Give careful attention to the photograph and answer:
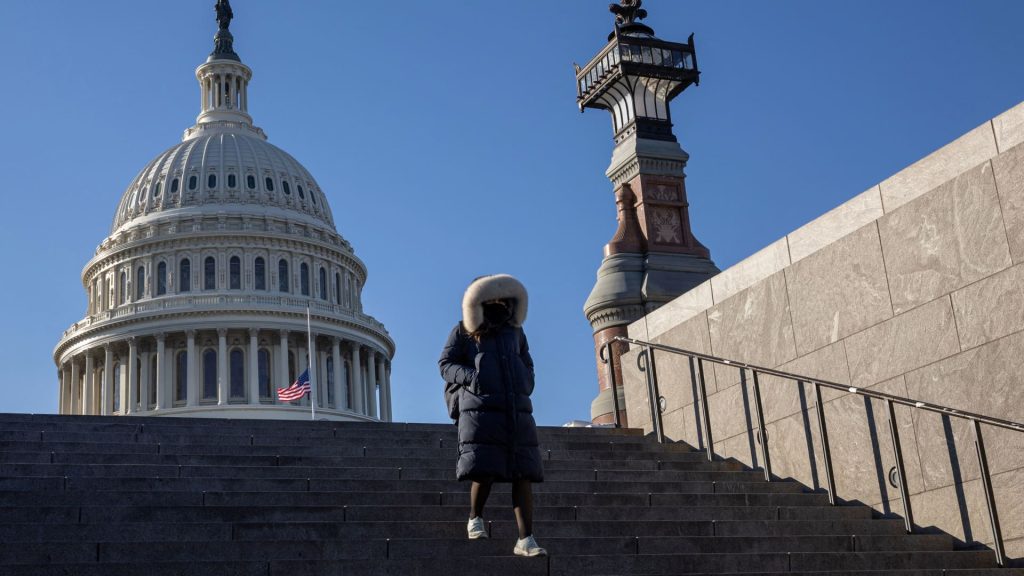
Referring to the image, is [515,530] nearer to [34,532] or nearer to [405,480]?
[405,480]

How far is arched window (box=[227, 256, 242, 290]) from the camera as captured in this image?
80.1 meters

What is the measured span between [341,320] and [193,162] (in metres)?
16.8

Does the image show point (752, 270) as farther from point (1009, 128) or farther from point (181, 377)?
point (181, 377)

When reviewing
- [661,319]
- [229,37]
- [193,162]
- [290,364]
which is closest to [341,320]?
[290,364]

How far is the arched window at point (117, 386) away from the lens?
76.7m

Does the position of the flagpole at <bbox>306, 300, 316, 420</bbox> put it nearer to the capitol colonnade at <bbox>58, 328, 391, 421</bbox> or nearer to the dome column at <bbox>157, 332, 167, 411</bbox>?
the capitol colonnade at <bbox>58, 328, 391, 421</bbox>

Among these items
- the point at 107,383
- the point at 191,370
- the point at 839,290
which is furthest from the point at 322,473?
the point at 107,383

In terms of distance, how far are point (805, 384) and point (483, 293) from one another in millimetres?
4872

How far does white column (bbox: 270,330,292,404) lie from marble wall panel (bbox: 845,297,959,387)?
215ft

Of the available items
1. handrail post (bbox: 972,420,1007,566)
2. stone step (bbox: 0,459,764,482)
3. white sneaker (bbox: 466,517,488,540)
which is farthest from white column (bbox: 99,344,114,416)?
handrail post (bbox: 972,420,1007,566)

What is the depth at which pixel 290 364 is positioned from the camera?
77.7m

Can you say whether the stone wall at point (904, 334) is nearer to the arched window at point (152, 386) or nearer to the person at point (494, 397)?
the person at point (494, 397)

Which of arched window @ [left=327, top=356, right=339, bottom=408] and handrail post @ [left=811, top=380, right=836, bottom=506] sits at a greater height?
arched window @ [left=327, top=356, right=339, bottom=408]

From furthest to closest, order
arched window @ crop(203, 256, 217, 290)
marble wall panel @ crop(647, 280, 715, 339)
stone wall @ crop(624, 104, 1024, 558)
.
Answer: arched window @ crop(203, 256, 217, 290) → marble wall panel @ crop(647, 280, 715, 339) → stone wall @ crop(624, 104, 1024, 558)
